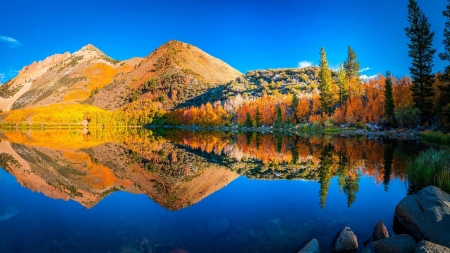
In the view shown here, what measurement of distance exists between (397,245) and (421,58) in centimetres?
5038

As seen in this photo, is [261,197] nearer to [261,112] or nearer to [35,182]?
[35,182]

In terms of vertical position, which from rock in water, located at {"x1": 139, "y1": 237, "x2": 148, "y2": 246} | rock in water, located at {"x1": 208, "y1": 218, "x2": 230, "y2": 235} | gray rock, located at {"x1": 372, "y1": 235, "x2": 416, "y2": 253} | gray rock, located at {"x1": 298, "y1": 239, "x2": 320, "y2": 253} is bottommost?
rock in water, located at {"x1": 208, "y1": 218, "x2": 230, "y2": 235}

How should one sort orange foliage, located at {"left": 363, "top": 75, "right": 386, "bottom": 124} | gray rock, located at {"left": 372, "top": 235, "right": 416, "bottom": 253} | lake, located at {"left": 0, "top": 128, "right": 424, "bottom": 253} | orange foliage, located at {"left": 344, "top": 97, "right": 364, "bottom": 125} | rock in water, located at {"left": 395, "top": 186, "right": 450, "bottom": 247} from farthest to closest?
orange foliage, located at {"left": 344, "top": 97, "right": 364, "bottom": 125} < orange foliage, located at {"left": 363, "top": 75, "right": 386, "bottom": 124} < lake, located at {"left": 0, "top": 128, "right": 424, "bottom": 253} < rock in water, located at {"left": 395, "top": 186, "right": 450, "bottom": 247} < gray rock, located at {"left": 372, "top": 235, "right": 416, "bottom": 253}

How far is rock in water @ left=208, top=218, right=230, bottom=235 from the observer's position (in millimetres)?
9172

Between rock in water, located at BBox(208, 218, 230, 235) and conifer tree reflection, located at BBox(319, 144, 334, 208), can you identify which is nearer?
rock in water, located at BBox(208, 218, 230, 235)

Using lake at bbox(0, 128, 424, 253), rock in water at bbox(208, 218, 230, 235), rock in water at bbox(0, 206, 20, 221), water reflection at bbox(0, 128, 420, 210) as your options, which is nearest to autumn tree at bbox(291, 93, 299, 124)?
water reflection at bbox(0, 128, 420, 210)

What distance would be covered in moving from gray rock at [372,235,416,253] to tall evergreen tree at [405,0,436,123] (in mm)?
47631

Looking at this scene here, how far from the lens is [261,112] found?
104 metres

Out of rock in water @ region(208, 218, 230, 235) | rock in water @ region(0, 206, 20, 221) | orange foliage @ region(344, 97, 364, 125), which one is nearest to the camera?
rock in water @ region(208, 218, 230, 235)

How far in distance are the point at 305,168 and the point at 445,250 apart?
13901mm

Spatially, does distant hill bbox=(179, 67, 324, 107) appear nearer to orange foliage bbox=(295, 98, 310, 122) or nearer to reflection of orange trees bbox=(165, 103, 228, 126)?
reflection of orange trees bbox=(165, 103, 228, 126)

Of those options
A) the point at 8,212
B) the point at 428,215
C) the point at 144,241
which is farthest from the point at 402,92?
the point at 8,212

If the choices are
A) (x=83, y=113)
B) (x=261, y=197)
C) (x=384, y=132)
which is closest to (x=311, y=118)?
(x=384, y=132)

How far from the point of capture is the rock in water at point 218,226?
917 centimetres
